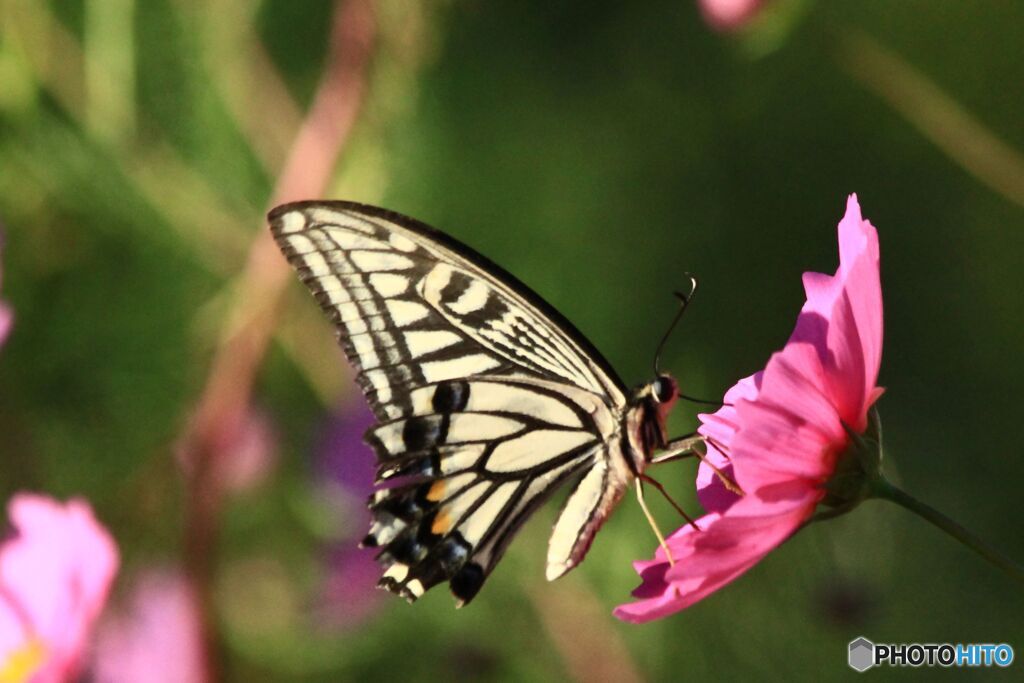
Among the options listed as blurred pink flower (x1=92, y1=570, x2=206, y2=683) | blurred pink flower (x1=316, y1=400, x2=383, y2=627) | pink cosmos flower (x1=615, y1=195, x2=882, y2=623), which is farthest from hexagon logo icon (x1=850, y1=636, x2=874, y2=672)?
blurred pink flower (x1=92, y1=570, x2=206, y2=683)

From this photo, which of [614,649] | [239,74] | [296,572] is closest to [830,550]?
[614,649]

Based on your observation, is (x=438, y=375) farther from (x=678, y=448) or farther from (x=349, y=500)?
(x=349, y=500)

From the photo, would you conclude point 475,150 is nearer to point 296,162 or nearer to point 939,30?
point 296,162

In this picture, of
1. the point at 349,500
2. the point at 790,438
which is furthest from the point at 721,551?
the point at 349,500

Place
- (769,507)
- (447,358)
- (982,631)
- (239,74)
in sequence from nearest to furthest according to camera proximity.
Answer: (769,507)
(447,358)
(239,74)
(982,631)

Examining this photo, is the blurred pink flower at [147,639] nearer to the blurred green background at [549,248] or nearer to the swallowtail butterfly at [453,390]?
the blurred green background at [549,248]
